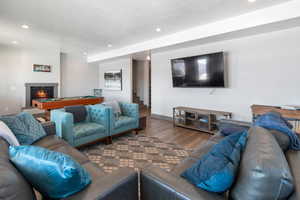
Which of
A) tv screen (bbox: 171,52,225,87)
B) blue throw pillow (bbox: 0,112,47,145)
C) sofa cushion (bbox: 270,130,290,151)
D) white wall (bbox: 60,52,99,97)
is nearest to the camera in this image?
sofa cushion (bbox: 270,130,290,151)

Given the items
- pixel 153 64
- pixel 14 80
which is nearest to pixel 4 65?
pixel 14 80

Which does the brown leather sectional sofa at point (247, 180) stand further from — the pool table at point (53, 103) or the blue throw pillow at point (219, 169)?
Result: the pool table at point (53, 103)

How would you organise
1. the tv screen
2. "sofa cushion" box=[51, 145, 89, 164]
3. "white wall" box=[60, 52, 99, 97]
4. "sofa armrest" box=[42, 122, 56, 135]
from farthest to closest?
1. "white wall" box=[60, 52, 99, 97]
2. the tv screen
3. "sofa armrest" box=[42, 122, 56, 135]
4. "sofa cushion" box=[51, 145, 89, 164]

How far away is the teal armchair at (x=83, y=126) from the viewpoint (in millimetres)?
2344

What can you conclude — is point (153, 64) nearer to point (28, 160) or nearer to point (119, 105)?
point (119, 105)

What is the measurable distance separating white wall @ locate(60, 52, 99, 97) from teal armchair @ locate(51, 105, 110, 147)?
457cm

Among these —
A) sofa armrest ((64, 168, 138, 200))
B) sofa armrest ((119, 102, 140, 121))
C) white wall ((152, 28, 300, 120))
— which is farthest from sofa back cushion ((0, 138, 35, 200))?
white wall ((152, 28, 300, 120))

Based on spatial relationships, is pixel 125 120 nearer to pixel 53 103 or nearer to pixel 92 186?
pixel 92 186

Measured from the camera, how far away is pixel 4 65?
199 inches

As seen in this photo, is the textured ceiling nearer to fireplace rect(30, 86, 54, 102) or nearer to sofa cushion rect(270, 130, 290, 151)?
sofa cushion rect(270, 130, 290, 151)

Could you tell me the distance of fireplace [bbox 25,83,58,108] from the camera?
5.49m

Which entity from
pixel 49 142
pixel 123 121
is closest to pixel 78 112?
pixel 123 121

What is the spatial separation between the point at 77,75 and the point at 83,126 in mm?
5295

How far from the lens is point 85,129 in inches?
103
